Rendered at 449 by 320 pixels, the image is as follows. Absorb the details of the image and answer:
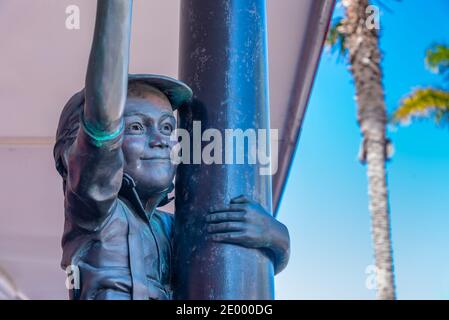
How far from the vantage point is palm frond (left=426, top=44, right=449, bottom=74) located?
14836mm

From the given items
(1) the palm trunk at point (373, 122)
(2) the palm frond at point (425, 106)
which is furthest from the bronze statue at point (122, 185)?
(2) the palm frond at point (425, 106)

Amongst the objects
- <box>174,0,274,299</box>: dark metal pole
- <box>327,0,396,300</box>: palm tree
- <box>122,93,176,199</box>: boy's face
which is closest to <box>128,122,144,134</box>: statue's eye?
<box>122,93,176,199</box>: boy's face

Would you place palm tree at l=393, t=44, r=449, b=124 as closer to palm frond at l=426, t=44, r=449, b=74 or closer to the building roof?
palm frond at l=426, t=44, r=449, b=74

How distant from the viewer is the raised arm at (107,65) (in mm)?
1905

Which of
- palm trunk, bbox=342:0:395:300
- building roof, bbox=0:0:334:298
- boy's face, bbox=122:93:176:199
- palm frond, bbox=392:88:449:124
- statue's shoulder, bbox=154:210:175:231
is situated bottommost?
statue's shoulder, bbox=154:210:175:231

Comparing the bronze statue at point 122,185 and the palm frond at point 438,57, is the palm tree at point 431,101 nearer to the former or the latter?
the palm frond at point 438,57

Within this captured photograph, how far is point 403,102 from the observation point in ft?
49.4

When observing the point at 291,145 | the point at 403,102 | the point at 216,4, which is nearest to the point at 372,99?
the point at 403,102

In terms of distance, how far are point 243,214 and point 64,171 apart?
19.3 inches

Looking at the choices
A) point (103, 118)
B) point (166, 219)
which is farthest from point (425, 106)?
point (103, 118)

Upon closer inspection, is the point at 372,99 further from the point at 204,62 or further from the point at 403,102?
the point at 204,62

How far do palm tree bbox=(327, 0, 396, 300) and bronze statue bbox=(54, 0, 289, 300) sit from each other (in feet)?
30.8

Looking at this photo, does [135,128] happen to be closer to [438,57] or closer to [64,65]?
[64,65]

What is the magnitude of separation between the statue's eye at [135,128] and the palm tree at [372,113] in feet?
31.0
